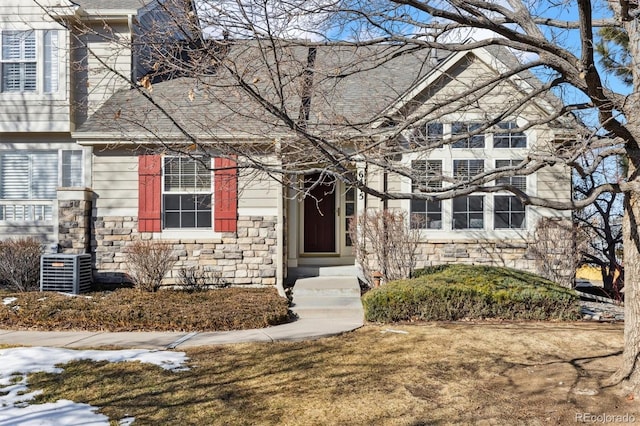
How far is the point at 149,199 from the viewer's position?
9.91 meters

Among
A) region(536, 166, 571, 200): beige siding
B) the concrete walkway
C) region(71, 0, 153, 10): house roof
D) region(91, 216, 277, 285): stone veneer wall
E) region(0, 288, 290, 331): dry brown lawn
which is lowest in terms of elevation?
the concrete walkway

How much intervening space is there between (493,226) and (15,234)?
32.0ft

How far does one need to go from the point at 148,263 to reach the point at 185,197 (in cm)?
155

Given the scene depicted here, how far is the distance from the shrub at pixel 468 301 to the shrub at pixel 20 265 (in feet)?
20.6

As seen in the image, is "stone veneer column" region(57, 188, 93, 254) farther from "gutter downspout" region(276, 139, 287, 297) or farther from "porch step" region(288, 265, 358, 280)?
"porch step" region(288, 265, 358, 280)

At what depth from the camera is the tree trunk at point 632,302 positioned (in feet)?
15.4

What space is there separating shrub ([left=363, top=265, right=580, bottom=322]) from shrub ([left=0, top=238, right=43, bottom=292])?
627 centimetres

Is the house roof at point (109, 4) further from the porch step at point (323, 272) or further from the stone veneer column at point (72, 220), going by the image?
the porch step at point (323, 272)

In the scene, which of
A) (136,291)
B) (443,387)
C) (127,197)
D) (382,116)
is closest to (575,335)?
(443,387)

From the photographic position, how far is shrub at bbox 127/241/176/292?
909 cm

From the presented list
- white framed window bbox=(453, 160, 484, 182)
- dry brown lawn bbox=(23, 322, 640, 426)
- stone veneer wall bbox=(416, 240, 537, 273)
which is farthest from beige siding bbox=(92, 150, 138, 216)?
white framed window bbox=(453, 160, 484, 182)

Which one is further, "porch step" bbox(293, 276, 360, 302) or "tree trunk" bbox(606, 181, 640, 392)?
"porch step" bbox(293, 276, 360, 302)

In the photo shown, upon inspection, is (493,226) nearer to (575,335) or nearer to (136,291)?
(575,335)

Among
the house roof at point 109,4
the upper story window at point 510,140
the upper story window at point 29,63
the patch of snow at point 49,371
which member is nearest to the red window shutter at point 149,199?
the upper story window at point 29,63
